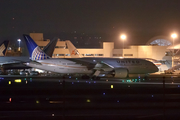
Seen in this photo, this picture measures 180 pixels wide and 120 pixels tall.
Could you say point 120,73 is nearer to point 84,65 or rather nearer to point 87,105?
point 84,65

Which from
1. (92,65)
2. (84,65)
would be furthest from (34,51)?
(92,65)

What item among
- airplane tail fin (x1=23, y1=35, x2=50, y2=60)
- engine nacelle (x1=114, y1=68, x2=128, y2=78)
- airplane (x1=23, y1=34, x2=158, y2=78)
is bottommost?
engine nacelle (x1=114, y1=68, x2=128, y2=78)

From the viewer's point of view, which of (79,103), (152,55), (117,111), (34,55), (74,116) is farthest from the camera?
(152,55)

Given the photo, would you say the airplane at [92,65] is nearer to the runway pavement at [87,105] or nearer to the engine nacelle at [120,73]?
the engine nacelle at [120,73]

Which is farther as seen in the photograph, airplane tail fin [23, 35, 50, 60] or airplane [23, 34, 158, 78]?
airplane tail fin [23, 35, 50, 60]

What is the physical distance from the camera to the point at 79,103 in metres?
17.7

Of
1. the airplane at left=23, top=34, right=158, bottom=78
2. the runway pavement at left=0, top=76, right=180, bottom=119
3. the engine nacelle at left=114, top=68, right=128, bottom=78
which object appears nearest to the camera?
the runway pavement at left=0, top=76, right=180, bottom=119

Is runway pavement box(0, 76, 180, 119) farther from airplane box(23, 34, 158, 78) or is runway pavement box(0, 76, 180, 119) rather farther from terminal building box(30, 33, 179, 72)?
terminal building box(30, 33, 179, 72)

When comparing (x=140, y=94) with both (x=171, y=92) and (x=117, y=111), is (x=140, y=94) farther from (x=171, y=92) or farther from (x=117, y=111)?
(x=117, y=111)

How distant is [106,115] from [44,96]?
289 inches

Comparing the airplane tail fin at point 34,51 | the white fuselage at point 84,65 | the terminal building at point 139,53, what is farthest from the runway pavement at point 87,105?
the terminal building at point 139,53

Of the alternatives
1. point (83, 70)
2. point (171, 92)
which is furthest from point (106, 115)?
point (83, 70)

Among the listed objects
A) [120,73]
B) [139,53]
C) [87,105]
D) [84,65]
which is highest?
[139,53]

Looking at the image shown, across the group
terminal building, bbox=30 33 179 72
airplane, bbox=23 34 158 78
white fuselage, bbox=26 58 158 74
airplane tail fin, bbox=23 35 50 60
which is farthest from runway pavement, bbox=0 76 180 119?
terminal building, bbox=30 33 179 72
